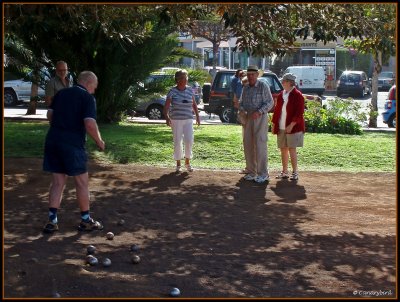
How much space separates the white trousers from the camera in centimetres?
1170

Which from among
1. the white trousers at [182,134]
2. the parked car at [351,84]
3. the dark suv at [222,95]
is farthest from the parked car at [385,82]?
the white trousers at [182,134]

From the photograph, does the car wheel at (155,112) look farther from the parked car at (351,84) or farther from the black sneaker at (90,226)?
the parked car at (351,84)

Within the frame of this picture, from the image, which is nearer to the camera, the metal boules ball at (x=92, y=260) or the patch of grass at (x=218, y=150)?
the metal boules ball at (x=92, y=260)

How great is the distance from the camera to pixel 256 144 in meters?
11.2

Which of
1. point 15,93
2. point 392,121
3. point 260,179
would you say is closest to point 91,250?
point 260,179

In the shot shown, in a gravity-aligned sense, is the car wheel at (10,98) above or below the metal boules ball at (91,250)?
above

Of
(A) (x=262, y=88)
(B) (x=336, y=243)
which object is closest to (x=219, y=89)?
(A) (x=262, y=88)

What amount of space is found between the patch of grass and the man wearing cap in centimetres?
160

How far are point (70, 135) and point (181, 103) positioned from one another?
4.18 meters

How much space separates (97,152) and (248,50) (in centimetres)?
411

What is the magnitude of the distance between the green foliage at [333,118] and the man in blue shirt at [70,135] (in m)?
11.2

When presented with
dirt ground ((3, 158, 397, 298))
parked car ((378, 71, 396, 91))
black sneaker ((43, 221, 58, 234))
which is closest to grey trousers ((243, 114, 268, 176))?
dirt ground ((3, 158, 397, 298))

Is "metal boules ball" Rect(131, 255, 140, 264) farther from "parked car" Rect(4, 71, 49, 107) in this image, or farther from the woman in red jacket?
"parked car" Rect(4, 71, 49, 107)

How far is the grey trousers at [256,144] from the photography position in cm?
1116
